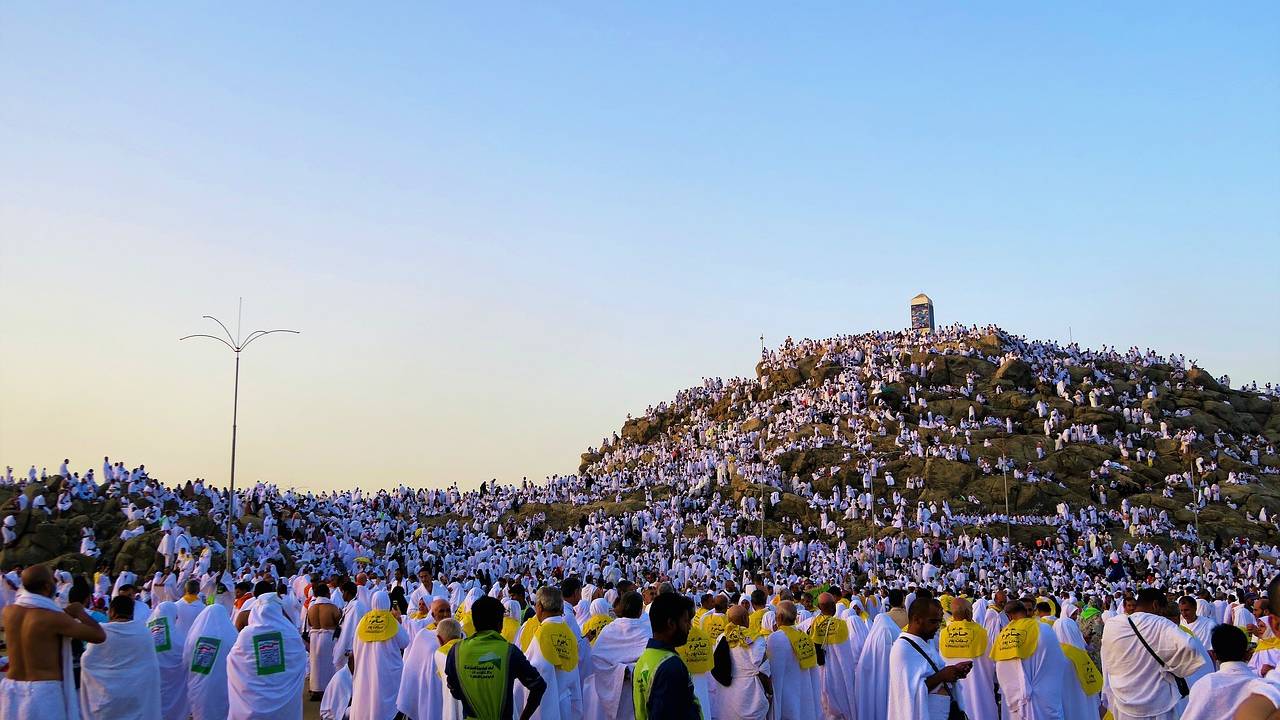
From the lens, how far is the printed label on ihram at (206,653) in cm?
1115

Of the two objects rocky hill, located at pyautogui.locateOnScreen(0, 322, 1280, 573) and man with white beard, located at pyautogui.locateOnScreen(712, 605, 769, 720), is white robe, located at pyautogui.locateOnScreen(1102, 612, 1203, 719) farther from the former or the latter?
rocky hill, located at pyautogui.locateOnScreen(0, 322, 1280, 573)

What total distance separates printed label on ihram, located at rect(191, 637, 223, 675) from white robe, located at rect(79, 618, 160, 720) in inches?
76.1

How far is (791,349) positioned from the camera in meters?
88.9

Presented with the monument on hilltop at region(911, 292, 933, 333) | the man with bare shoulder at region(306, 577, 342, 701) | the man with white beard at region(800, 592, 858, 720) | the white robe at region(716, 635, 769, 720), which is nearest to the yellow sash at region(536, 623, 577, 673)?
the white robe at region(716, 635, 769, 720)

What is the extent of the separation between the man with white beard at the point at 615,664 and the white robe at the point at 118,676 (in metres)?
4.05

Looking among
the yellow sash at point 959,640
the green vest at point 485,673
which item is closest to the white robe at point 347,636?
the green vest at point 485,673

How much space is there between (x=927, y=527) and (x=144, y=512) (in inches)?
1402

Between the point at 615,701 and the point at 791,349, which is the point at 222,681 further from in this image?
the point at 791,349

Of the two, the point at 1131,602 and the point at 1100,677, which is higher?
the point at 1131,602

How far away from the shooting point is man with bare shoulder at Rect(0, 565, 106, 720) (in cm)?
766

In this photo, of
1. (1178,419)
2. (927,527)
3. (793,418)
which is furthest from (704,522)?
(1178,419)

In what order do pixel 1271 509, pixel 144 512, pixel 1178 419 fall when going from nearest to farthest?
pixel 144 512 → pixel 1271 509 → pixel 1178 419

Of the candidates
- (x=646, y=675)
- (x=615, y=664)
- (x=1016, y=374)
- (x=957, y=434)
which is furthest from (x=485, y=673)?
(x=1016, y=374)

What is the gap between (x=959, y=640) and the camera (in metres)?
10.7
